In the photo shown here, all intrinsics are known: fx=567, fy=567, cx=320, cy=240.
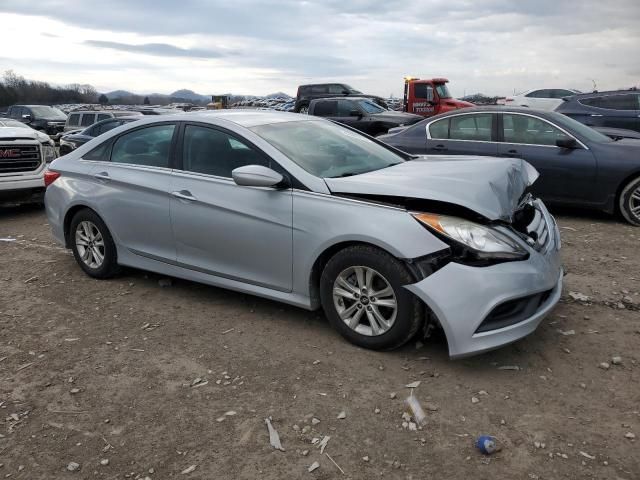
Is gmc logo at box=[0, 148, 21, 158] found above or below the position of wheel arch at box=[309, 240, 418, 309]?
above

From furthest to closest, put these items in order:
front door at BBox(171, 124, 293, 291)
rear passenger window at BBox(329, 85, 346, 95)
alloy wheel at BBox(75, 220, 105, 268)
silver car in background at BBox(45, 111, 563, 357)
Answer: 1. rear passenger window at BBox(329, 85, 346, 95)
2. alloy wheel at BBox(75, 220, 105, 268)
3. front door at BBox(171, 124, 293, 291)
4. silver car in background at BBox(45, 111, 563, 357)

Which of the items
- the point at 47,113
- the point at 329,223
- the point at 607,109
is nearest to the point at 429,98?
the point at 607,109

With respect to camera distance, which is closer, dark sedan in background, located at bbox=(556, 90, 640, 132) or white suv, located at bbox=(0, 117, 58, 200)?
white suv, located at bbox=(0, 117, 58, 200)

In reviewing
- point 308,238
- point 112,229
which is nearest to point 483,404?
point 308,238

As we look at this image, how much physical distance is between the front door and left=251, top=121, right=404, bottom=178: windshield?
0.22 metres

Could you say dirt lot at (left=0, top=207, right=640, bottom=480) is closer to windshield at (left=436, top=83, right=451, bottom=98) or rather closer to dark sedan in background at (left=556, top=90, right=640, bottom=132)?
dark sedan in background at (left=556, top=90, right=640, bottom=132)

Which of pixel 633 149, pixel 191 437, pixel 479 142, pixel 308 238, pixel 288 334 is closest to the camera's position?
pixel 191 437

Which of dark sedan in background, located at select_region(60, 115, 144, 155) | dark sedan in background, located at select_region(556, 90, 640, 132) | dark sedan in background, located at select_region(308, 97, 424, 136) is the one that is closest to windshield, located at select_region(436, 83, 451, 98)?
dark sedan in background, located at select_region(308, 97, 424, 136)

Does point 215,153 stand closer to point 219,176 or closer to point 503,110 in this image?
point 219,176

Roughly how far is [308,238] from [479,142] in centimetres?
477

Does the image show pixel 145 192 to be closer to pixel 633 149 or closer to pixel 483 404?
pixel 483 404

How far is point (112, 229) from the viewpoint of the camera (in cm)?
509

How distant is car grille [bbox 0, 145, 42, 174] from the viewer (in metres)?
8.40

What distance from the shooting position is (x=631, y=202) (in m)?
6.79
